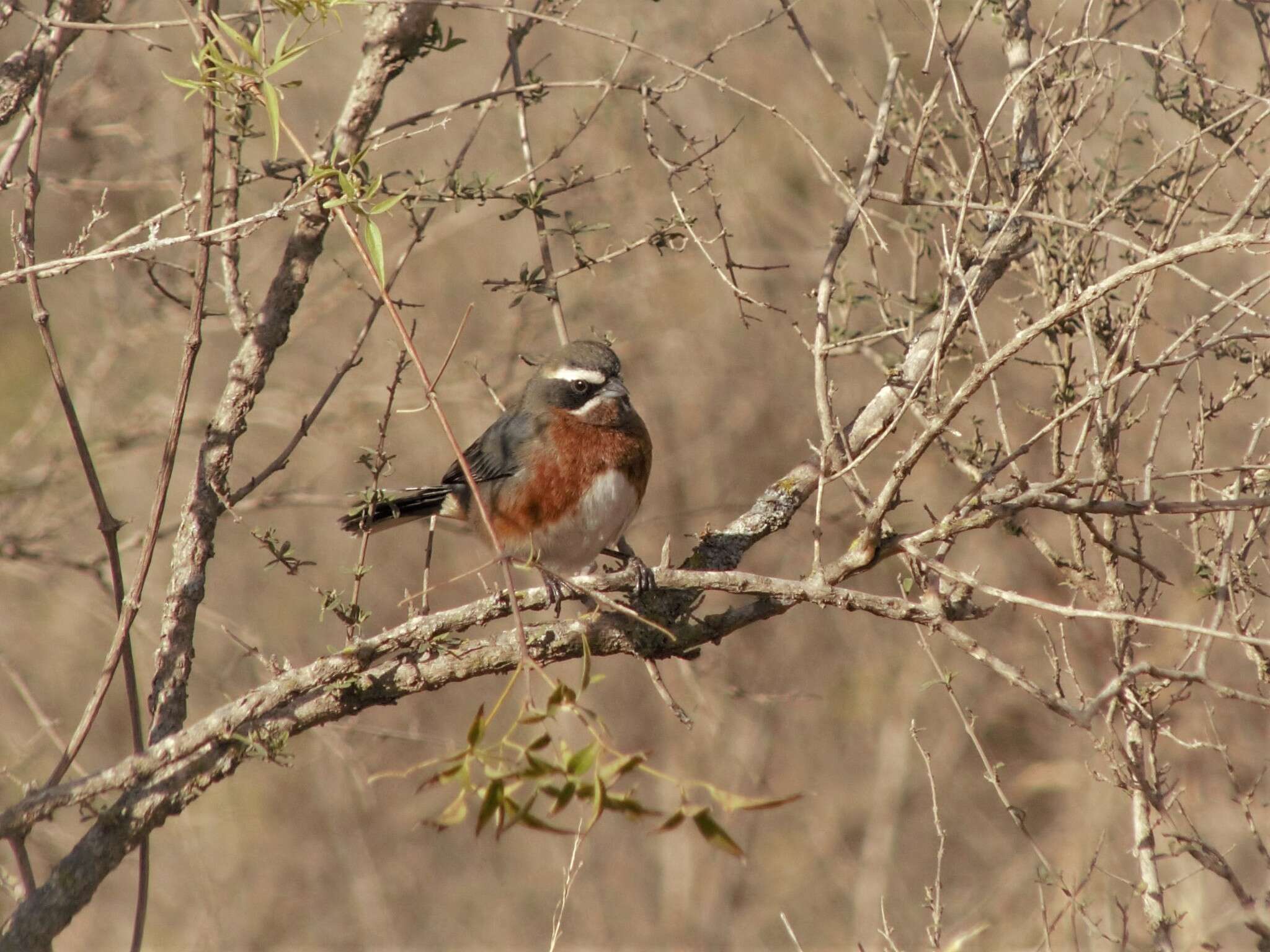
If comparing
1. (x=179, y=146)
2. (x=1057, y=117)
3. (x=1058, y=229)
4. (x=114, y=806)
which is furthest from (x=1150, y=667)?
(x=179, y=146)

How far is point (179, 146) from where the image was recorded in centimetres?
857

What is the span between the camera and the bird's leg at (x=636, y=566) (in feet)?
13.0

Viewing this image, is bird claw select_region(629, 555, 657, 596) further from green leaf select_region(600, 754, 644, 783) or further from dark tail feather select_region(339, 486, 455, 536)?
green leaf select_region(600, 754, 644, 783)

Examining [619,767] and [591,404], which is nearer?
[619,767]

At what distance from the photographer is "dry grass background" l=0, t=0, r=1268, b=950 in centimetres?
922

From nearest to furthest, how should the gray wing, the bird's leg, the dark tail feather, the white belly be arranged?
the bird's leg < the dark tail feather < the white belly < the gray wing

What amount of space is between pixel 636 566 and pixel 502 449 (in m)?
1.51

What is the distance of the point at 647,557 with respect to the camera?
427 inches

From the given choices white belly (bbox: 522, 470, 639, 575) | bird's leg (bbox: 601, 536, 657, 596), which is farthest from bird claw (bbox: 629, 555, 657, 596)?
white belly (bbox: 522, 470, 639, 575)

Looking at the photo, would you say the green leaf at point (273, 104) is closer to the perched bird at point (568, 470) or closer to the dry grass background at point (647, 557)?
the perched bird at point (568, 470)

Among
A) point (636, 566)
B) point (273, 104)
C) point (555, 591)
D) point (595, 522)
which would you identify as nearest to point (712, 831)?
point (273, 104)

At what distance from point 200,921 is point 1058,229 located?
336 inches

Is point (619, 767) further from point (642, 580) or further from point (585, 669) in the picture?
point (642, 580)

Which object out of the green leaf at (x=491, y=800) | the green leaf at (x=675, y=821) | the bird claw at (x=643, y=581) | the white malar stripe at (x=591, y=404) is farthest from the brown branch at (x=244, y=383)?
the green leaf at (x=675, y=821)
